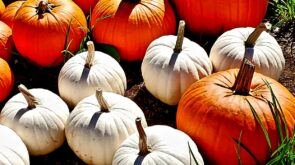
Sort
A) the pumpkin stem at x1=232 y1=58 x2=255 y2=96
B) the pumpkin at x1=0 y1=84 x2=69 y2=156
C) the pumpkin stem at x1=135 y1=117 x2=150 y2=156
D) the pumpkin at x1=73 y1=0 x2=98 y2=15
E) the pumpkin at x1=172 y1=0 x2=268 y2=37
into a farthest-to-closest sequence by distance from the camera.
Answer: the pumpkin at x1=73 y1=0 x2=98 y2=15, the pumpkin at x1=172 y1=0 x2=268 y2=37, the pumpkin at x1=0 y1=84 x2=69 y2=156, the pumpkin stem at x1=232 y1=58 x2=255 y2=96, the pumpkin stem at x1=135 y1=117 x2=150 y2=156

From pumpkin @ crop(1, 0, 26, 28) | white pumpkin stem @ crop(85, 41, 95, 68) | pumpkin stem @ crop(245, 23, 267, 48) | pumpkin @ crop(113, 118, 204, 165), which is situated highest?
pumpkin stem @ crop(245, 23, 267, 48)

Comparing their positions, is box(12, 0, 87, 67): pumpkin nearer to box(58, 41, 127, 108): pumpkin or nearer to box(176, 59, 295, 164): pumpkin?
box(58, 41, 127, 108): pumpkin

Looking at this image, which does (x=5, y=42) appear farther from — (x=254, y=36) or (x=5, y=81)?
(x=254, y=36)

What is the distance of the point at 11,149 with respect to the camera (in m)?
2.90

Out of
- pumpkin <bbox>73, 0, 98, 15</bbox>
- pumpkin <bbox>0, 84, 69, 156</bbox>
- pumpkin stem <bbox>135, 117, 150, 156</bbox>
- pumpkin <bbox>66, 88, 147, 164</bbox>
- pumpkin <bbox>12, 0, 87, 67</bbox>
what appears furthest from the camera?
pumpkin <bbox>73, 0, 98, 15</bbox>

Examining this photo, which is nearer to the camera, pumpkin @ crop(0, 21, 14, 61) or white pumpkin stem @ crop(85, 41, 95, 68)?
white pumpkin stem @ crop(85, 41, 95, 68)

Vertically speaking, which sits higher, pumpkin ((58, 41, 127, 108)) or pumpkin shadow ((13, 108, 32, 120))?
pumpkin ((58, 41, 127, 108))

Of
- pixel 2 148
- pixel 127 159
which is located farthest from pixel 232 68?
pixel 2 148

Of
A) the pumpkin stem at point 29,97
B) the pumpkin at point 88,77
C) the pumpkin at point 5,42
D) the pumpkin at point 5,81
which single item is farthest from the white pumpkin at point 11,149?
the pumpkin at point 5,42

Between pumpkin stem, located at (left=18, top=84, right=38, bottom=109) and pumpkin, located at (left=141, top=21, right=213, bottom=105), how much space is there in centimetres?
78

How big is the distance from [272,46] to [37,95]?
1545 millimetres

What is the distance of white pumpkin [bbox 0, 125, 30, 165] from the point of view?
2.85 meters

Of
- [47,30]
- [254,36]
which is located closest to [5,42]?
[47,30]

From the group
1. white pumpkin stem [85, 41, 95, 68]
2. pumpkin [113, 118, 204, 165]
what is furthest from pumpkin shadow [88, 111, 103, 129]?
white pumpkin stem [85, 41, 95, 68]
